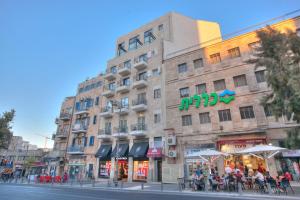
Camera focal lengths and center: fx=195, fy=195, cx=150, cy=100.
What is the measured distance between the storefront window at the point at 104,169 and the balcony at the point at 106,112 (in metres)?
7.67

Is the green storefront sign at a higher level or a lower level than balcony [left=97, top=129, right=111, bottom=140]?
higher

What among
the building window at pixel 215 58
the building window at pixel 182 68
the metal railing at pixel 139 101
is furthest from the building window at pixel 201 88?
the metal railing at pixel 139 101

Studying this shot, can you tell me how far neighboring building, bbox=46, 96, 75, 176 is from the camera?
37.7 m

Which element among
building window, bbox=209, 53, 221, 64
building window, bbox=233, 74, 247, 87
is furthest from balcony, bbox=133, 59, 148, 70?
building window, bbox=233, 74, 247, 87

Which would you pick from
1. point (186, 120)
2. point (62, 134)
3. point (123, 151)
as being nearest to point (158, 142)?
point (186, 120)

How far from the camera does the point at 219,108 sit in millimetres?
22219

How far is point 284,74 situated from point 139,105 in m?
19.8

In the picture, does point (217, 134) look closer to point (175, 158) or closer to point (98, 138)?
point (175, 158)

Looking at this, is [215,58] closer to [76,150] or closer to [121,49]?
[121,49]

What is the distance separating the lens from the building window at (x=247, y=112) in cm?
2023

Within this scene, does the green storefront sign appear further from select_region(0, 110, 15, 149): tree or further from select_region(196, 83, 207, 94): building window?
select_region(0, 110, 15, 149): tree

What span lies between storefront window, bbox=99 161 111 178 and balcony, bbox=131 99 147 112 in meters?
9.65

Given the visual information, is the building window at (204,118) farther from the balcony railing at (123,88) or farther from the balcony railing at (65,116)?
the balcony railing at (65,116)

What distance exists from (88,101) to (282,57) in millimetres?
33947
